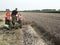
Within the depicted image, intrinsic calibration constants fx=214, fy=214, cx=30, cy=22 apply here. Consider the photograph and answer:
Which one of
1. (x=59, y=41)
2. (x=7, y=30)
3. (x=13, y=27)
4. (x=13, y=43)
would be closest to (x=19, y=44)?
(x=13, y=43)

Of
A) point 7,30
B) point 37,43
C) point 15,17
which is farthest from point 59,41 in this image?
point 15,17

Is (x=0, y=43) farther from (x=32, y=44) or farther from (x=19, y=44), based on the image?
(x=32, y=44)

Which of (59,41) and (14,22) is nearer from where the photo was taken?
(59,41)

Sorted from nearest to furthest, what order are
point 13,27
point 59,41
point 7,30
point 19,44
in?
1. point 19,44
2. point 59,41
3. point 7,30
4. point 13,27

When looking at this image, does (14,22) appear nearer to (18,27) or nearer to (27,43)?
(18,27)

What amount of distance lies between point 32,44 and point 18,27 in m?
7.83

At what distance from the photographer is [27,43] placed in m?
12.2

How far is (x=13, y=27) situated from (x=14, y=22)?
0.65 m

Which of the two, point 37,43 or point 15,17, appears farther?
point 15,17

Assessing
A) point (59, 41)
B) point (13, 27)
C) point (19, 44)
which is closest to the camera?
point (19, 44)

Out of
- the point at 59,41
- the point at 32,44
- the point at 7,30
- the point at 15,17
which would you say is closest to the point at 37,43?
the point at 32,44

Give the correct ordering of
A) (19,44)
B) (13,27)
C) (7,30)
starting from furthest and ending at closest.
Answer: (13,27) → (7,30) → (19,44)

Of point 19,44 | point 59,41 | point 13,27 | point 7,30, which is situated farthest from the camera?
point 13,27

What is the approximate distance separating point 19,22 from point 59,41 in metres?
8.50
